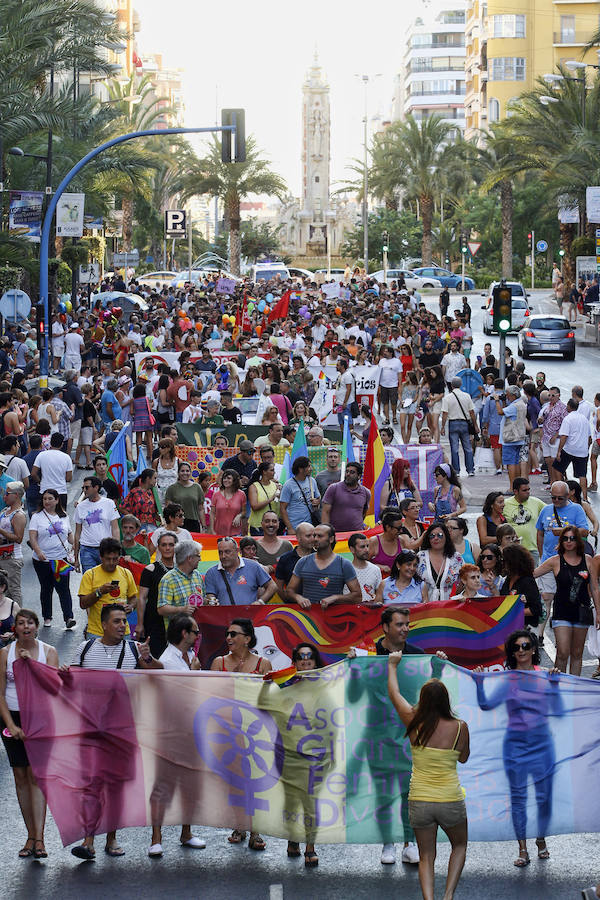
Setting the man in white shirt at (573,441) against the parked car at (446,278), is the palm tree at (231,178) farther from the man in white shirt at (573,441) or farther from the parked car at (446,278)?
the man in white shirt at (573,441)

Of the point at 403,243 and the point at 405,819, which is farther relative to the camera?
the point at 403,243

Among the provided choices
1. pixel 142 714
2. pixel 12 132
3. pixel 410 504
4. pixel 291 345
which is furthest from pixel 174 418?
pixel 12 132

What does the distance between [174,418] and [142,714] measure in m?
14.4

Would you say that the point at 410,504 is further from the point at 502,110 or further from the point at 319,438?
the point at 502,110

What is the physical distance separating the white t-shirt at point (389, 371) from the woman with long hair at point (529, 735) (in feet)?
56.1

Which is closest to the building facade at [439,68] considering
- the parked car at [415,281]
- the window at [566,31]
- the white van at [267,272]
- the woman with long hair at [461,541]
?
the window at [566,31]

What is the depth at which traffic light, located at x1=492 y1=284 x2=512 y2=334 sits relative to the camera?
2441 centimetres

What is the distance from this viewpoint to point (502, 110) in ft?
A: 350

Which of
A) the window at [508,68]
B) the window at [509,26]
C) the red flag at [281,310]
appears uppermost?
the window at [509,26]

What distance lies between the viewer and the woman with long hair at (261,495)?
13.8 m

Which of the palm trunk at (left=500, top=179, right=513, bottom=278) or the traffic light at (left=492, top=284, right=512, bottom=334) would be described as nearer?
the traffic light at (left=492, top=284, right=512, bottom=334)

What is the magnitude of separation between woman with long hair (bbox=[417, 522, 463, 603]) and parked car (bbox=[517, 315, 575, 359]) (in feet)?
98.9

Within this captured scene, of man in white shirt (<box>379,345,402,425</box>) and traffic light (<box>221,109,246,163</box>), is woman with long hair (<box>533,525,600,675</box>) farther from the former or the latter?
traffic light (<box>221,109,246,163</box>)

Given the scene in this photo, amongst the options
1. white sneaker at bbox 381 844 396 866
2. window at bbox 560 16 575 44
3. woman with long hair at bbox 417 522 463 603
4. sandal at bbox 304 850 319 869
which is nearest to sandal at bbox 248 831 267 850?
sandal at bbox 304 850 319 869
